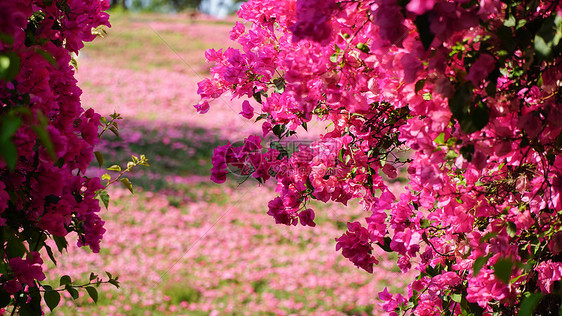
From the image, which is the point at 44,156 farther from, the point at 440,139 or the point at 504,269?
the point at 504,269

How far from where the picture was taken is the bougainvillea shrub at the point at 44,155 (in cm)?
142

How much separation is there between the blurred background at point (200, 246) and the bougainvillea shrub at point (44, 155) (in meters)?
1.33

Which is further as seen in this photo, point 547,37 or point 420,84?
point 420,84

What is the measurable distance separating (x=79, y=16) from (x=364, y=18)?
1028 millimetres

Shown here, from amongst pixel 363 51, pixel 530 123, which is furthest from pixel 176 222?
pixel 530 123

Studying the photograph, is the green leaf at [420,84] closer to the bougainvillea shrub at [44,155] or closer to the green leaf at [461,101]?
the green leaf at [461,101]

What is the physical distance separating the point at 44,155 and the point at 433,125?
1.07 metres

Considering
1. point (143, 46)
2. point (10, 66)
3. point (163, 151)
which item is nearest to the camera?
point (10, 66)

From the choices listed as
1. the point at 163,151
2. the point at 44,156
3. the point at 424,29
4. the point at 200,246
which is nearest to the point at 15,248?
the point at 44,156

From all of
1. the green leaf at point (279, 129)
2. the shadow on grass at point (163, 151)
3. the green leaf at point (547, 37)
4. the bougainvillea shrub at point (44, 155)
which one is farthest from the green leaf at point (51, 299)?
the shadow on grass at point (163, 151)

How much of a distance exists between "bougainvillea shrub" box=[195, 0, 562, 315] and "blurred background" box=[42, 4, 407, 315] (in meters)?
0.74

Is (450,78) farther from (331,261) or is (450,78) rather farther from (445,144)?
(331,261)

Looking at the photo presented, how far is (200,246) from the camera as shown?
21.7ft

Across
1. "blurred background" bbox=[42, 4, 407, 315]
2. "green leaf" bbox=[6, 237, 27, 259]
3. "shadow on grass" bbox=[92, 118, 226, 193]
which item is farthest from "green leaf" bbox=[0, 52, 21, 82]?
"shadow on grass" bbox=[92, 118, 226, 193]
